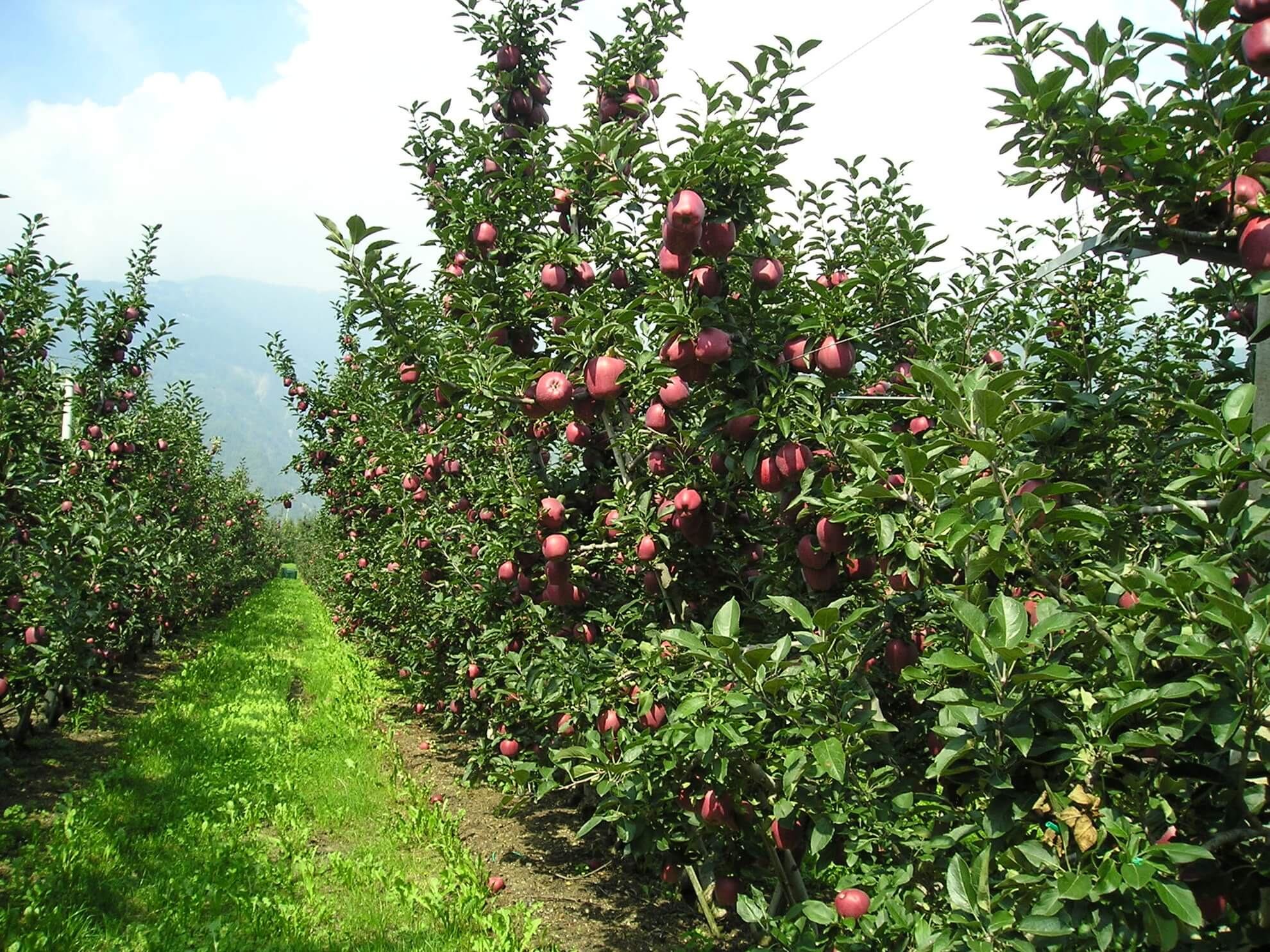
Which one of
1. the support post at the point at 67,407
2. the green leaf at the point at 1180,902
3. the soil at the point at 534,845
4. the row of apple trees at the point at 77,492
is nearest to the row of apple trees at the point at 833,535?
the green leaf at the point at 1180,902

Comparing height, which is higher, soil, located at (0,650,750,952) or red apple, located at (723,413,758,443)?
red apple, located at (723,413,758,443)

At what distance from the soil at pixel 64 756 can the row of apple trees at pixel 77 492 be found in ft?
0.60

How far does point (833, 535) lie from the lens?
2154mm

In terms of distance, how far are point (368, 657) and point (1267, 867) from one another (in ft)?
39.2

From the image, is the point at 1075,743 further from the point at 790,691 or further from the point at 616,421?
the point at 616,421

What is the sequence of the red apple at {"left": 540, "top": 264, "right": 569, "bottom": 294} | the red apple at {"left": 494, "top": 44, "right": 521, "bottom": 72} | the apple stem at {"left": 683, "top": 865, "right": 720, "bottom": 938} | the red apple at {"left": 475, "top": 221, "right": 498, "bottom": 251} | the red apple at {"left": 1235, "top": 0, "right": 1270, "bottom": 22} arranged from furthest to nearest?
1. the red apple at {"left": 494, "top": 44, "right": 521, "bottom": 72}
2. the red apple at {"left": 475, "top": 221, "right": 498, "bottom": 251}
3. the red apple at {"left": 540, "top": 264, "right": 569, "bottom": 294}
4. the apple stem at {"left": 683, "top": 865, "right": 720, "bottom": 938}
5. the red apple at {"left": 1235, "top": 0, "right": 1270, "bottom": 22}

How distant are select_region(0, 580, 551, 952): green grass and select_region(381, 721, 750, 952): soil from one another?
0.70 feet

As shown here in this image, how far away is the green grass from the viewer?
3385mm

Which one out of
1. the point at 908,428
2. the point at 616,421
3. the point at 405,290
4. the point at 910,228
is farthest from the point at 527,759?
the point at 910,228

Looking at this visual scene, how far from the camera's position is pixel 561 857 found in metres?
4.64

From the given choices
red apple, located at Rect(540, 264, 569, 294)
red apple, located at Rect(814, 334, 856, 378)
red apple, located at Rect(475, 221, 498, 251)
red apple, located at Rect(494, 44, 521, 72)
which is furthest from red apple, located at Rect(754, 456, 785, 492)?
red apple, located at Rect(494, 44, 521, 72)

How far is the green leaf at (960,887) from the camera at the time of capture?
1.40m

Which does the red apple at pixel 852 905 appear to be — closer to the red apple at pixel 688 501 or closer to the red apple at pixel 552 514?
the red apple at pixel 688 501

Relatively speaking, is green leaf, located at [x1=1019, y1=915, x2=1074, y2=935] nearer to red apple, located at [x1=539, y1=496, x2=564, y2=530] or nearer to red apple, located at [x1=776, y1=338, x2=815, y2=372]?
red apple, located at [x1=776, y1=338, x2=815, y2=372]
